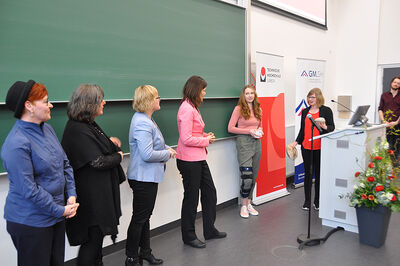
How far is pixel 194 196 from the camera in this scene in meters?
2.85

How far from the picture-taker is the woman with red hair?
4.85ft

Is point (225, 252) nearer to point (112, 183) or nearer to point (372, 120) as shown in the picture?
point (112, 183)

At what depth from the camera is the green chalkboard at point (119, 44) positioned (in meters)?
2.09

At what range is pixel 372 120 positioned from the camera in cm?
635

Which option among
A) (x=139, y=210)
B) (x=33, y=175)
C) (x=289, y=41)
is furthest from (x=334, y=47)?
(x=33, y=175)

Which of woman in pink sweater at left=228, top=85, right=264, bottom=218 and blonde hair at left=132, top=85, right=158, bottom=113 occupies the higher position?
blonde hair at left=132, top=85, right=158, bottom=113

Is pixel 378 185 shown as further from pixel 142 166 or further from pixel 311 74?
pixel 311 74

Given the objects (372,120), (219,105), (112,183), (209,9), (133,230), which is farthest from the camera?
(372,120)

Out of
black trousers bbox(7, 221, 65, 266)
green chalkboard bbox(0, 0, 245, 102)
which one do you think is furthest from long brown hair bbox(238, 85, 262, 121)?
black trousers bbox(7, 221, 65, 266)

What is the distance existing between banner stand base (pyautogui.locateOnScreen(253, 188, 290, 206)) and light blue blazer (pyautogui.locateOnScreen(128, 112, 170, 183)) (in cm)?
206

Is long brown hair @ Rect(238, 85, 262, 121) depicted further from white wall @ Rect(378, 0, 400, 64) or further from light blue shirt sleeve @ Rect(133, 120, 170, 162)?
white wall @ Rect(378, 0, 400, 64)

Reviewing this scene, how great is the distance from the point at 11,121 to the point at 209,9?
239cm

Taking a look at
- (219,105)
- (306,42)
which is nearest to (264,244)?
(219,105)

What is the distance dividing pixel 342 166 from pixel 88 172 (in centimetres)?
256
